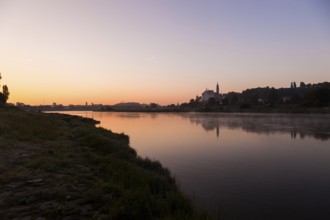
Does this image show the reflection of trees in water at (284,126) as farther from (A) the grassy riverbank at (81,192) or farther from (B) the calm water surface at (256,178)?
(A) the grassy riverbank at (81,192)

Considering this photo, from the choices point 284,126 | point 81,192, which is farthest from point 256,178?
point 284,126

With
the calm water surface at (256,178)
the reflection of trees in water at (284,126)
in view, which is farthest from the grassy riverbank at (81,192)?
the reflection of trees in water at (284,126)

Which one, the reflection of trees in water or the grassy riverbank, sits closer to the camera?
the grassy riverbank

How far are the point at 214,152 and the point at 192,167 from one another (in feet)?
20.0

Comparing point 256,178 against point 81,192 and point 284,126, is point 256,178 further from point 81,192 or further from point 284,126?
point 284,126

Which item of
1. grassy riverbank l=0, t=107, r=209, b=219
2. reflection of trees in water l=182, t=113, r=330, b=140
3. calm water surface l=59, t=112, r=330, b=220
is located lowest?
calm water surface l=59, t=112, r=330, b=220

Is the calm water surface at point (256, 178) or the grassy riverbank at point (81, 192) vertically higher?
the grassy riverbank at point (81, 192)

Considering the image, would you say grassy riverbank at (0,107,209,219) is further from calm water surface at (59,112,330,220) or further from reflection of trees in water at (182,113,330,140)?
reflection of trees in water at (182,113,330,140)

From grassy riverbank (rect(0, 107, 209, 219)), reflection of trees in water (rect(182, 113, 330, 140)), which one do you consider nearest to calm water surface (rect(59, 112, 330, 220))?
grassy riverbank (rect(0, 107, 209, 219))

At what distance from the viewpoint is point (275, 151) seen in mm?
22766

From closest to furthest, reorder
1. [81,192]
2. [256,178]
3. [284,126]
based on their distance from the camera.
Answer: [81,192]
[256,178]
[284,126]

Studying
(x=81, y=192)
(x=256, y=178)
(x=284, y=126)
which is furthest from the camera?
(x=284, y=126)

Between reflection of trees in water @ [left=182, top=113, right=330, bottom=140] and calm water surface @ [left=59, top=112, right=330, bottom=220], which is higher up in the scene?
reflection of trees in water @ [left=182, top=113, right=330, bottom=140]

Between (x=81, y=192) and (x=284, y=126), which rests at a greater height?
(x=81, y=192)
